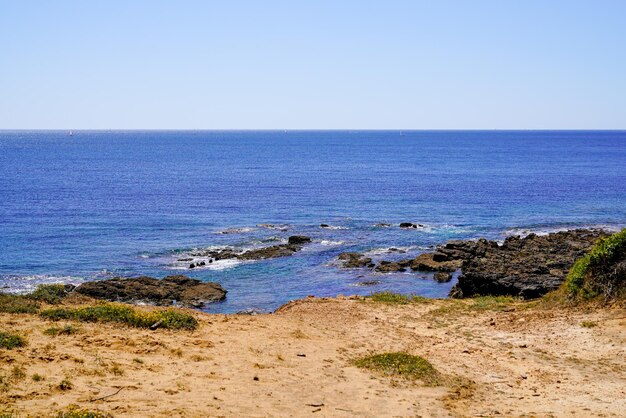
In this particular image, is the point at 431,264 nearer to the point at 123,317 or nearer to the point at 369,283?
the point at 369,283

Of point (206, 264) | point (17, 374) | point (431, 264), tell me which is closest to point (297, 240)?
point (206, 264)

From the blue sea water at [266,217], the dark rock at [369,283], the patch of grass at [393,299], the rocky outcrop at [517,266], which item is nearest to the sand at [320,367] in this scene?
the patch of grass at [393,299]

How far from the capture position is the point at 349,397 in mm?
15578

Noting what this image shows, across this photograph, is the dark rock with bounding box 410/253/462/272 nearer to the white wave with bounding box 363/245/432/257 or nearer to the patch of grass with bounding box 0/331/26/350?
the white wave with bounding box 363/245/432/257

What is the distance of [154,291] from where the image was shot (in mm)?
37406

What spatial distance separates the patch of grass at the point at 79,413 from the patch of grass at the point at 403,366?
7978mm

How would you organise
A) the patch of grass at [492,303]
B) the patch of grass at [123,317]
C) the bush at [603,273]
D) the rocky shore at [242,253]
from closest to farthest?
the patch of grass at [123,317] < the bush at [603,273] < the patch of grass at [492,303] < the rocky shore at [242,253]

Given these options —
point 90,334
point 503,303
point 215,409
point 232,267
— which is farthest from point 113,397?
point 232,267

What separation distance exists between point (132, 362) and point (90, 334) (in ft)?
9.61

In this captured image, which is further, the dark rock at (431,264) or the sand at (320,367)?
the dark rock at (431,264)

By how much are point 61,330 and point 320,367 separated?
8.16 metres

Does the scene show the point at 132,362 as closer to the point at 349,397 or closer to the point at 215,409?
the point at 215,409

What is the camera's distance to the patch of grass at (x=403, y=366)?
56.1 feet

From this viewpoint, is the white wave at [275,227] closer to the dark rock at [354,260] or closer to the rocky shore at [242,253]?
the rocky shore at [242,253]
